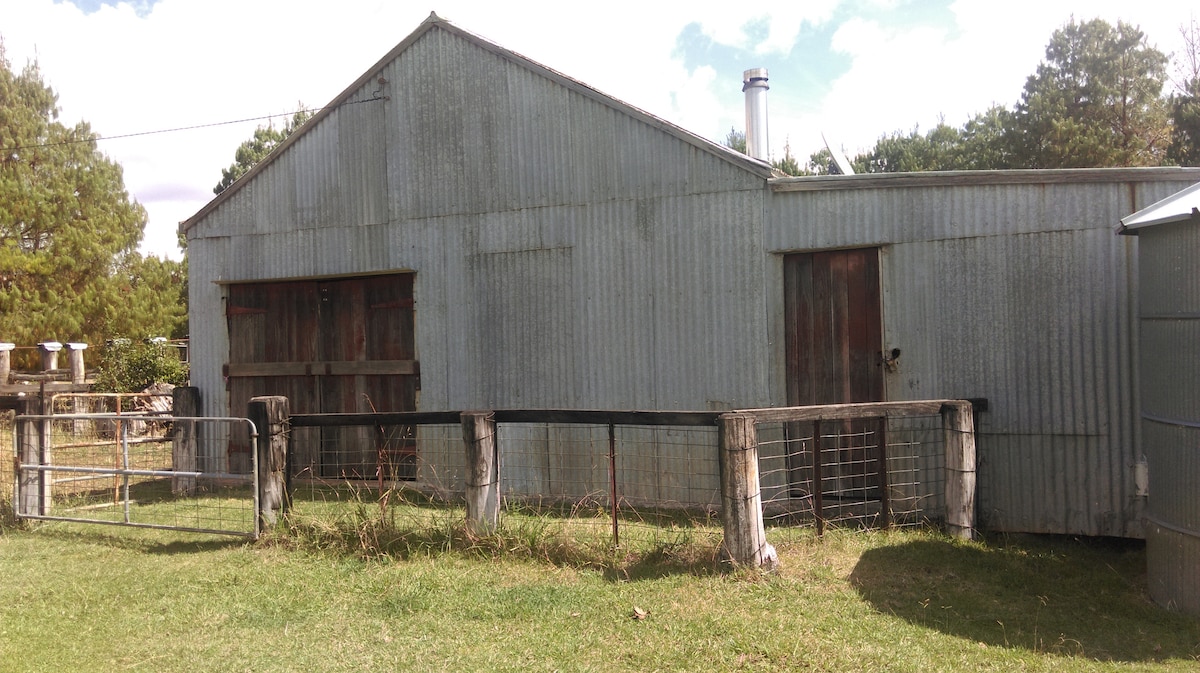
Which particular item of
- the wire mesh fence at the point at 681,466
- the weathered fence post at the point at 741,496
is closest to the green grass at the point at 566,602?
the weathered fence post at the point at 741,496

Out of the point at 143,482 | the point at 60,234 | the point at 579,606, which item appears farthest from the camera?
the point at 60,234

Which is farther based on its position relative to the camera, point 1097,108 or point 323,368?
point 1097,108

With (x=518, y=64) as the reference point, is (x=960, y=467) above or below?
below

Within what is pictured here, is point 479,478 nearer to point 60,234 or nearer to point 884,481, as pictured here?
point 884,481

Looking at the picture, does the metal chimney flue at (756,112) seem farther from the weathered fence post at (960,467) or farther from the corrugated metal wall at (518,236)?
the weathered fence post at (960,467)

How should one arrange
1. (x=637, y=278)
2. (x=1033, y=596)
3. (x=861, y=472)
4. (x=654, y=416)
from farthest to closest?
(x=637, y=278), (x=861, y=472), (x=654, y=416), (x=1033, y=596)

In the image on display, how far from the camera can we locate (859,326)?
7.54 metres

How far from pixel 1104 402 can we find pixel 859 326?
79.2 inches

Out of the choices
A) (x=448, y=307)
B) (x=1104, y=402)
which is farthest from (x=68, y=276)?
(x=1104, y=402)

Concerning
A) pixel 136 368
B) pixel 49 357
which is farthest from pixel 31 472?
pixel 49 357

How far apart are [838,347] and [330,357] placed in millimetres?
5838

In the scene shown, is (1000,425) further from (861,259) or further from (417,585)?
(417,585)

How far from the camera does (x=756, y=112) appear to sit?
9562 mm

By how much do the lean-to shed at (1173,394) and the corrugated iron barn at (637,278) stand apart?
1157mm
